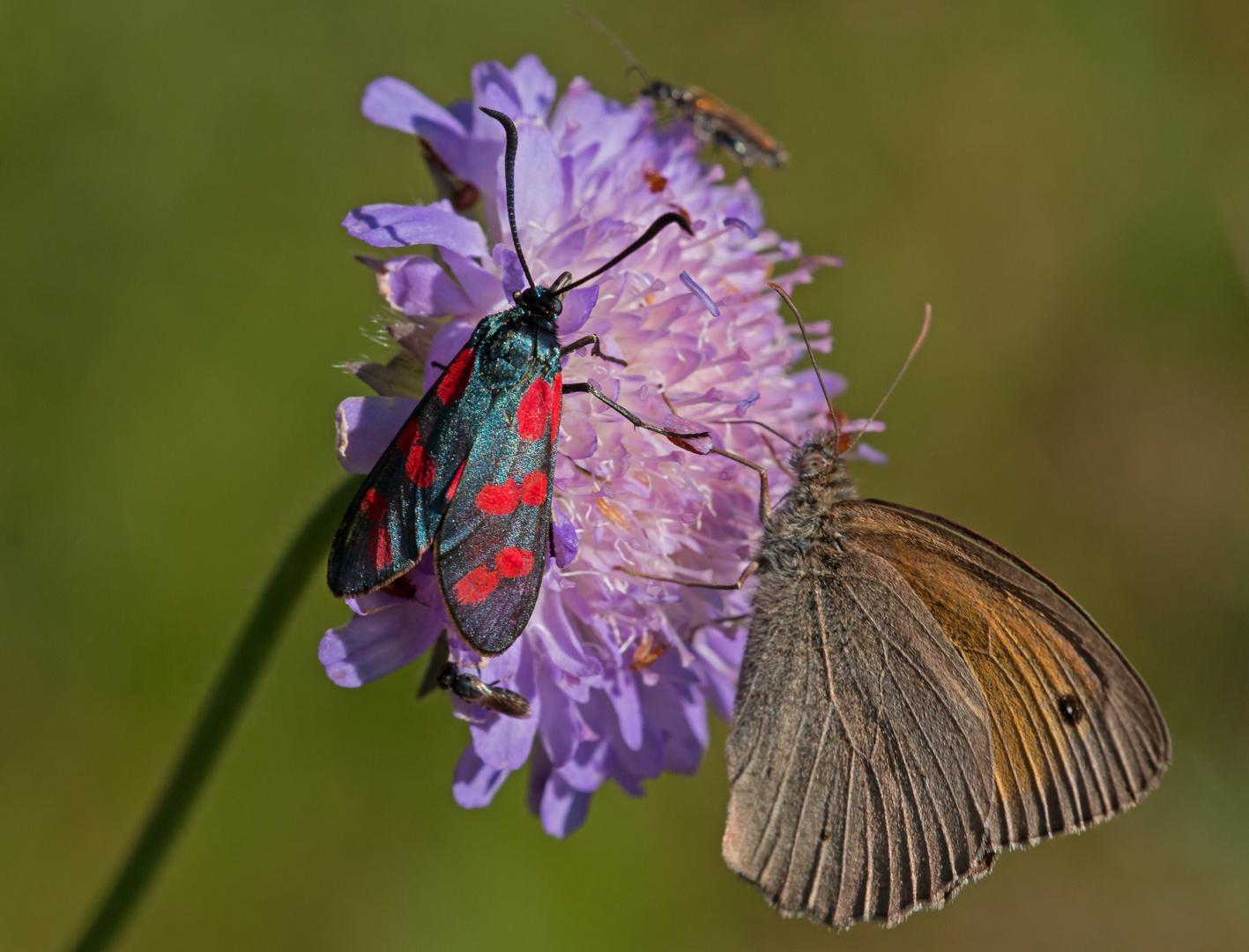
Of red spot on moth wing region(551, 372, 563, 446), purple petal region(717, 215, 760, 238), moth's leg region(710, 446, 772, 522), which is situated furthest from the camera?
moth's leg region(710, 446, 772, 522)

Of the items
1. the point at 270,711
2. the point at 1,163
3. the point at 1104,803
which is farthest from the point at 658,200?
the point at 1,163

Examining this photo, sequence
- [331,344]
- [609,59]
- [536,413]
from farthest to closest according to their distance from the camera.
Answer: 1. [609,59]
2. [331,344]
3. [536,413]

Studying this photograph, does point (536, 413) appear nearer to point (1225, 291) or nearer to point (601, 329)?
point (601, 329)

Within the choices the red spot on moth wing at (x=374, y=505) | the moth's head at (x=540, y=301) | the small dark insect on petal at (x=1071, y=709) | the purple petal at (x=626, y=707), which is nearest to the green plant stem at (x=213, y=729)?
the red spot on moth wing at (x=374, y=505)

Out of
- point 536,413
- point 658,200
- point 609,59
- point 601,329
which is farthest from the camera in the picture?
point 609,59

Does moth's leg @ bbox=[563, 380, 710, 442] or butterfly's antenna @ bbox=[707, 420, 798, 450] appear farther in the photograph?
butterfly's antenna @ bbox=[707, 420, 798, 450]

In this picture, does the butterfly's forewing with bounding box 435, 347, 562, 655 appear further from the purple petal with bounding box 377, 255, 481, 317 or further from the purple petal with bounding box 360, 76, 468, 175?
the purple petal with bounding box 360, 76, 468, 175

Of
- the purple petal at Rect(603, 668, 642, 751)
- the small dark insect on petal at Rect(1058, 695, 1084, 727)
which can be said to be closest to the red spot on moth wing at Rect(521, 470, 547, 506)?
the purple petal at Rect(603, 668, 642, 751)

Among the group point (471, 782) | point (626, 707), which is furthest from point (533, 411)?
point (471, 782)
